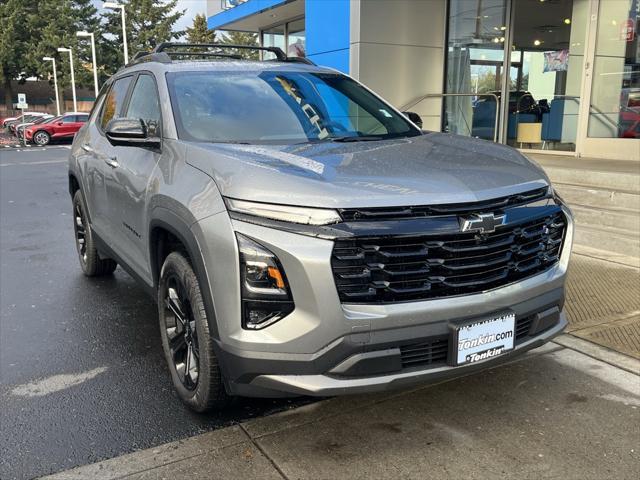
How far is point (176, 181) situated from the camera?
302cm

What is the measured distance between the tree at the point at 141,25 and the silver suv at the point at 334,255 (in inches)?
2752

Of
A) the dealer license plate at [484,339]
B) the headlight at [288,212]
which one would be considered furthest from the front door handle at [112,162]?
the dealer license plate at [484,339]

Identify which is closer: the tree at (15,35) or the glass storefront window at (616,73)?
the glass storefront window at (616,73)

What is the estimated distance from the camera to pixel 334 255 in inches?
94.8

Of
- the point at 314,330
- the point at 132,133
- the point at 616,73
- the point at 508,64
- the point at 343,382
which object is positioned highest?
the point at 508,64

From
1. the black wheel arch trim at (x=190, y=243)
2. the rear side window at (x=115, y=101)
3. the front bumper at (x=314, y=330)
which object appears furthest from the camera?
the rear side window at (x=115, y=101)

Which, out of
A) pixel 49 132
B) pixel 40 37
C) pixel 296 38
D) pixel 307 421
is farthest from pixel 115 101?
pixel 40 37

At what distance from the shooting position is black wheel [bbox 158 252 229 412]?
9.11 ft

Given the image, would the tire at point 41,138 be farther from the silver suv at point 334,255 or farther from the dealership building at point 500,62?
the silver suv at point 334,255

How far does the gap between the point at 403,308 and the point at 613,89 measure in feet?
28.0

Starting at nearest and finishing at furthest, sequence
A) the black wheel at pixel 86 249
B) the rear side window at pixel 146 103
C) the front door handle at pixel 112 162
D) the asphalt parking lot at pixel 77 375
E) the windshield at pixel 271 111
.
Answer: the asphalt parking lot at pixel 77 375
the windshield at pixel 271 111
the rear side window at pixel 146 103
the front door handle at pixel 112 162
the black wheel at pixel 86 249

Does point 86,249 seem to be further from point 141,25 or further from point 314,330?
point 141,25

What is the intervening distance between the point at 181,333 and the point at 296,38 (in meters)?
17.0

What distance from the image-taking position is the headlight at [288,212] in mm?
2430
